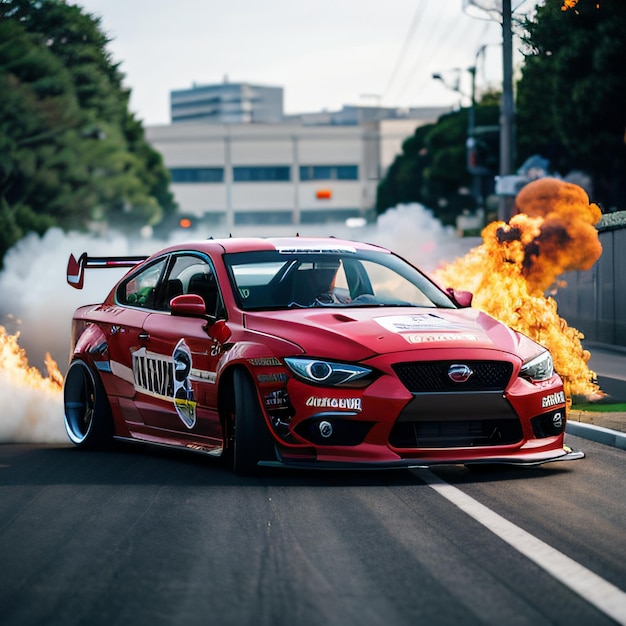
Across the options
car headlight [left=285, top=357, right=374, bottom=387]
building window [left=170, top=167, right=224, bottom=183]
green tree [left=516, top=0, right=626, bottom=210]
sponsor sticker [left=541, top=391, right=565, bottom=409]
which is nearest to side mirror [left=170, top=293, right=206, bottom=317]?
car headlight [left=285, top=357, right=374, bottom=387]

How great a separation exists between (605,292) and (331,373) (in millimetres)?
16115

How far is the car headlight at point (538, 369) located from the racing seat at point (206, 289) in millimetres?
2212

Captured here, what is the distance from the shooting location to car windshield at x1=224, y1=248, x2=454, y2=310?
9992 millimetres

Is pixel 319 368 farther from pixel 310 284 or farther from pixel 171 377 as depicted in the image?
pixel 171 377

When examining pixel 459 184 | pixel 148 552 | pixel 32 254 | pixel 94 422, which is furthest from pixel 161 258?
pixel 459 184

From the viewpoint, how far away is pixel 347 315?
9484mm

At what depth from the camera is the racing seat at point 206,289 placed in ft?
33.7

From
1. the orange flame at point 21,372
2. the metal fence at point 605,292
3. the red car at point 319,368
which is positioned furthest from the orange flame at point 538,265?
the orange flame at point 21,372

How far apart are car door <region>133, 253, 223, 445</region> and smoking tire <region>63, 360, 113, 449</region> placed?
0.57 metres

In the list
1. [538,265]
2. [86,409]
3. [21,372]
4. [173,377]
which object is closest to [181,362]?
[173,377]

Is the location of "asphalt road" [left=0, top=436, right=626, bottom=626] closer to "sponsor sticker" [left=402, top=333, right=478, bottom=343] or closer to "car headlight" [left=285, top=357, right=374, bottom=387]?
"car headlight" [left=285, top=357, right=374, bottom=387]

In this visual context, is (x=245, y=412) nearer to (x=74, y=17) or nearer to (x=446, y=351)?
(x=446, y=351)

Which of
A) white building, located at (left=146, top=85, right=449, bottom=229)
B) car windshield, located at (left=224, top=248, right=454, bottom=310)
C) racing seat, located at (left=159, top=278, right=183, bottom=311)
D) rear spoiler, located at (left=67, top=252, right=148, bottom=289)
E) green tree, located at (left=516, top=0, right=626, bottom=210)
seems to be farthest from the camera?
white building, located at (left=146, top=85, right=449, bottom=229)

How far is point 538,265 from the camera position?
1891 cm
